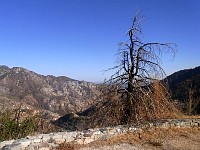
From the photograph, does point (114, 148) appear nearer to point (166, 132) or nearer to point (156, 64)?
point (166, 132)

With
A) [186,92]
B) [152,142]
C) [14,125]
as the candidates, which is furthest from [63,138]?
[186,92]

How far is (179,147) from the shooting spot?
390 inches

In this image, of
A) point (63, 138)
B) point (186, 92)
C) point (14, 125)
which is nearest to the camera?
point (63, 138)

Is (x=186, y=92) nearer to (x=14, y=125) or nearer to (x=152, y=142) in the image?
(x=14, y=125)

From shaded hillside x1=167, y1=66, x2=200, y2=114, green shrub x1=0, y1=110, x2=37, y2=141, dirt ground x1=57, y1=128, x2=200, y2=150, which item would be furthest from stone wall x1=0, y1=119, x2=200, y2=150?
shaded hillside x1=167, y1=66, x2=200, y2=114

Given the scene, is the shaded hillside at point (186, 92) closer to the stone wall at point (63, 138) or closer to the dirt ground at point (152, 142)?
the dirt ground at point (152, 142)

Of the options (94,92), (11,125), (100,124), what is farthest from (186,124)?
(11,125)

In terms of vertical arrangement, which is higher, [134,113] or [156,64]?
Answer: [156,64]

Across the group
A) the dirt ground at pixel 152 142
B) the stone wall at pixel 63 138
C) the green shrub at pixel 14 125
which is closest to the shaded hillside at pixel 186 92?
the dirt ground at pixel 152 142

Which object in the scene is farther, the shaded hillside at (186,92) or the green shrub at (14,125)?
the shaded hillside at (186,92)

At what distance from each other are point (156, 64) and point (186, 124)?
9.52 feet

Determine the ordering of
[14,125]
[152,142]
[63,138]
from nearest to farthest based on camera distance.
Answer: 1. [63,138]
2. [152,142]
3. [14,125]

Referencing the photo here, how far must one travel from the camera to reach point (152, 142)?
33.5 feet

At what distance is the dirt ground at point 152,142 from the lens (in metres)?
9.62
